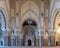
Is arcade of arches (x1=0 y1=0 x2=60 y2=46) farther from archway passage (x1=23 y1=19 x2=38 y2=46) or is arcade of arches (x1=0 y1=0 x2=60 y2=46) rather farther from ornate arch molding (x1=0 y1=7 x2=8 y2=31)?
archway passage (x1=23 y1=19 x2=38 y2=46)

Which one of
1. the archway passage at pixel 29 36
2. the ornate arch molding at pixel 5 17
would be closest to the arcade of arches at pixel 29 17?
the ornate arch molding at pixel 5 17

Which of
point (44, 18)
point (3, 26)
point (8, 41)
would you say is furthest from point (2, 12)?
point (44, 18)

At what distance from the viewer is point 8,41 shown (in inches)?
851

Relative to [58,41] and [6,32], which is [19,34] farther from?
[58,41]

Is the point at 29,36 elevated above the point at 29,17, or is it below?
below

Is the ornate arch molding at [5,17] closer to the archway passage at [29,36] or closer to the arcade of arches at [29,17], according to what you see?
the arcade of arches at [29,17]

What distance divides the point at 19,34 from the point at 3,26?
7.72 ft

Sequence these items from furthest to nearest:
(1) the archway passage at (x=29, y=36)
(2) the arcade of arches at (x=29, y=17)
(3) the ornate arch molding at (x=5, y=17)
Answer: (1) the archway passage at (x=29, y=36), (2) the arcade of arches at (x=29, y=17), (3) the ornate arch molding at (x=5, y=17)

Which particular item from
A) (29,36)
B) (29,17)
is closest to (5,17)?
(29,17)

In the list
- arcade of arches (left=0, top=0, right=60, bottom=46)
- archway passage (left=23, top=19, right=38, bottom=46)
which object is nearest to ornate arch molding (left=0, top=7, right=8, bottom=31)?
arcade of arches (left=0, top=0, right=60, bottom=46)

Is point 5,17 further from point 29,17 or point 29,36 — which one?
point 29,36

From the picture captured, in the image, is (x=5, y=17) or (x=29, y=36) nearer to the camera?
(x=5, y=17)

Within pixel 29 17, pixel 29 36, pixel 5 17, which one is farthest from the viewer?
pixel 29 36

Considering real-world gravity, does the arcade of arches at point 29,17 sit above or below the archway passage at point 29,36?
above
